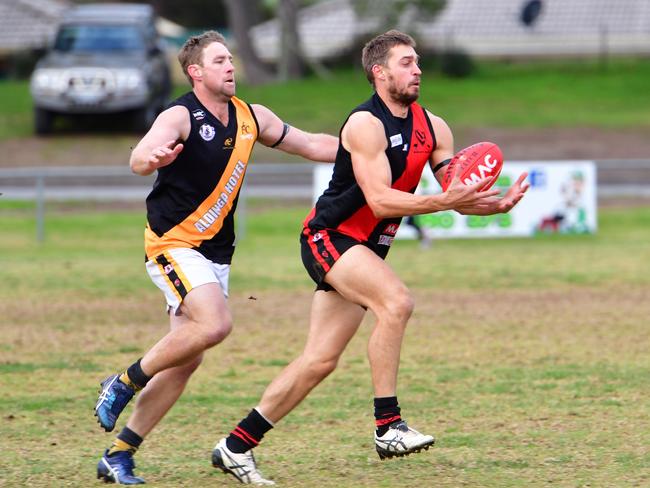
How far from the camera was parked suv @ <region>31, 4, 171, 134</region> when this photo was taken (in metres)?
26.2

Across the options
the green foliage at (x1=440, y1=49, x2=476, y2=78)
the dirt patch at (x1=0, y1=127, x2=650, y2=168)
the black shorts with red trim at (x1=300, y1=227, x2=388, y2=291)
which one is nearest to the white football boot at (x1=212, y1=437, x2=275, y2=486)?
the black shorts with red trim at (x1=300, y1=227, x2=388, y2=291)

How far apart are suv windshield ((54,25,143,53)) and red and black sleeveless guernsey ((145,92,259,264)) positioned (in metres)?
21.0

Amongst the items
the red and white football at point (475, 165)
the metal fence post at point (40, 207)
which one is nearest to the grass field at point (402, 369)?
the metal fence post at point (40, 207)

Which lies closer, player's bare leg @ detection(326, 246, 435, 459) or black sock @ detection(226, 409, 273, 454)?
player's bare leg @ detection(326, 246, 435, 459)

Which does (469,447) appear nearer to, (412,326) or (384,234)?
(384,234)

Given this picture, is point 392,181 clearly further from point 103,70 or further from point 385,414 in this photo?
point 103,70

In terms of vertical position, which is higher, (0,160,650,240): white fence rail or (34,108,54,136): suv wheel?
(34,108,54,136): suv wheel

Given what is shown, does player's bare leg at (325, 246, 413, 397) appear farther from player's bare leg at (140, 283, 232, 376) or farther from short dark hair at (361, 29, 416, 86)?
short dark hair at (361, 29, 416, 86)

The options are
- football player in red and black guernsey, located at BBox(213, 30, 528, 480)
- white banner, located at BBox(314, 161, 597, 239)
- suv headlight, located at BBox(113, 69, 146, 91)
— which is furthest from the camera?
suv headlight, located at BBox(113, 69, 146, 91)

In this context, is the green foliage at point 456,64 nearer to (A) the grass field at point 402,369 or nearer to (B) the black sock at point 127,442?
(A) the grass field at point 402,369

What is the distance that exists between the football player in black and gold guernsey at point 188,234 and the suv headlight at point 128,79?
64.7 ft

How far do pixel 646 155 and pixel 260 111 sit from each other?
69.9 ft

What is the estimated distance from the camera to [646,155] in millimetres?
27000

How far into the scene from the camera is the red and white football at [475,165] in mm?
6438
